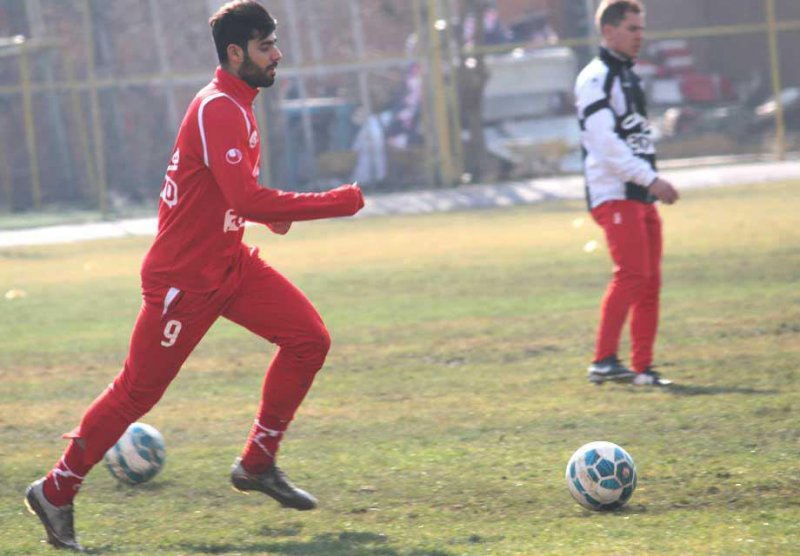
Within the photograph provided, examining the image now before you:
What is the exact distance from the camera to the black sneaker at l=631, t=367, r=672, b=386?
8.40m

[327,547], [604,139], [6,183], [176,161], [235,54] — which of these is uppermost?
[235,54]

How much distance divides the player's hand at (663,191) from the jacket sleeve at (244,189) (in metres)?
3.11

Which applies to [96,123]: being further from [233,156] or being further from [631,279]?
[233,156]

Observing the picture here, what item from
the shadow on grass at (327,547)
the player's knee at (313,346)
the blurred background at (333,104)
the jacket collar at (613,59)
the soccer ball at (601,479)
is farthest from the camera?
the blurred background at (333,104)

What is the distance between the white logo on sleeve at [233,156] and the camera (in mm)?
5469

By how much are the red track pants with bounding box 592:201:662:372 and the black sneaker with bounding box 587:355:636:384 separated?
38 millimetres

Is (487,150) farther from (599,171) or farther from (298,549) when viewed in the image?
(298,549)

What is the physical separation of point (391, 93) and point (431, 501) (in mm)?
21180

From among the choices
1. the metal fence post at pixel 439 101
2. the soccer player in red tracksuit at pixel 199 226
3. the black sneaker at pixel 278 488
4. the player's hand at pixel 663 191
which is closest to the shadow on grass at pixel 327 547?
the black sneaker at pixel 278 488

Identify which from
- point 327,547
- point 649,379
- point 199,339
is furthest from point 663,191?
point 327,547

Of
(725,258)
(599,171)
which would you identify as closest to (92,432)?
(599,171)

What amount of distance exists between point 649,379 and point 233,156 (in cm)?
378

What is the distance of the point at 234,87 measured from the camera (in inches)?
223

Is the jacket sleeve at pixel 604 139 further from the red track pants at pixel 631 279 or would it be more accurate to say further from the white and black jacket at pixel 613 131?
the red track pants at pixel 631 279
